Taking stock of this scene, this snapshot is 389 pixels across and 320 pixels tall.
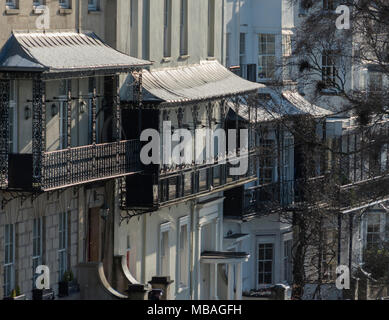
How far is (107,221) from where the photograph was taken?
50.1 m

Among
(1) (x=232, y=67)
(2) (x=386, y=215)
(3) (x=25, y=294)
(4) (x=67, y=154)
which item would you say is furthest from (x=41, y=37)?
(2) (x=386, y=215)

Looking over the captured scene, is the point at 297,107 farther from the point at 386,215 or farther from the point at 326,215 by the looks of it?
the point at 386,215

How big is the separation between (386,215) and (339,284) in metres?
8.59

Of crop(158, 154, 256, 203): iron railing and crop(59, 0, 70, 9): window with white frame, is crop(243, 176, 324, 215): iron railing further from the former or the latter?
crop(59, 0, 70, 9): window with white frame

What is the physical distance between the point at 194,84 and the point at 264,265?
10.8 metres

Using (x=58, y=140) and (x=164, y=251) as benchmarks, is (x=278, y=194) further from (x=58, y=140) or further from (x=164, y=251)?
(x=58, y=140)

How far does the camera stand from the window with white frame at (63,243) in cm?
4741

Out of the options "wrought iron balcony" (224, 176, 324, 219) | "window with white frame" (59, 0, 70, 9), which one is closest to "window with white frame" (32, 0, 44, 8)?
"window with white frame" (59, 0, 70, 9)

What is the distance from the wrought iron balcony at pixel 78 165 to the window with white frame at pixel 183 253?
6.36m

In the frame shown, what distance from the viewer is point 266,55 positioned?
63594mm

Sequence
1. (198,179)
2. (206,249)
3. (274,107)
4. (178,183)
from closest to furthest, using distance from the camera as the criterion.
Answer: (178,183) < (198,179) < (274,107) < (206,249)

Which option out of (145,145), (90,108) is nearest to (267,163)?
(145,145)

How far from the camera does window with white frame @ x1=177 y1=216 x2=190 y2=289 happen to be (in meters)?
56.1

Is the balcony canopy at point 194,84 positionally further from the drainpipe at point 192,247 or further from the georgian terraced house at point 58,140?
the drainpipe at point 192,247
